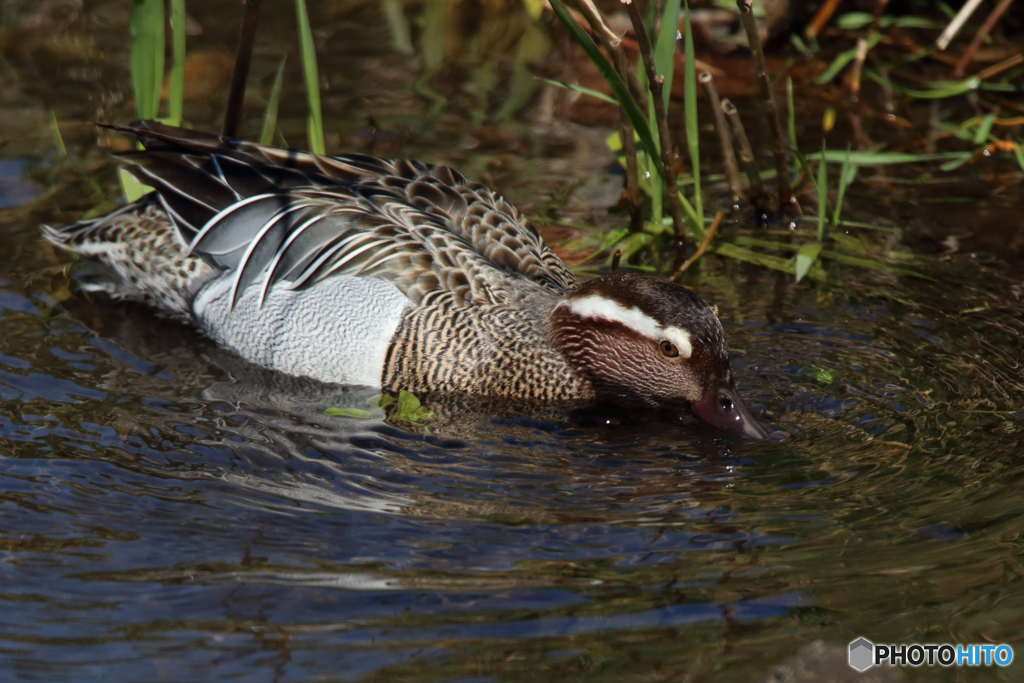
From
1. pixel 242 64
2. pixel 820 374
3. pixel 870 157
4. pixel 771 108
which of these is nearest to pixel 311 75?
pixel 242 64

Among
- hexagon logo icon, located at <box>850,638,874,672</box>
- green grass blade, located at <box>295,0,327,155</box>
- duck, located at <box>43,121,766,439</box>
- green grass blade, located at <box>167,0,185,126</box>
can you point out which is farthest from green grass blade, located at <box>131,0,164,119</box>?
hexagon logo icon, located at <box>850,638,874,672</box>

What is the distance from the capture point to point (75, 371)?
A: 6.04 metres

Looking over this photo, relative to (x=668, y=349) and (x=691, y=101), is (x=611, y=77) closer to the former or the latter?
(x=691, y=101)

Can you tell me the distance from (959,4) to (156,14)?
6656 millimetres

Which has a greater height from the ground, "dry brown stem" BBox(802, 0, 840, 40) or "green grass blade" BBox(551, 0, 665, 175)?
"dry brown stem" BBox(802, 0, 840, 40)

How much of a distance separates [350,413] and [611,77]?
2.23 metres

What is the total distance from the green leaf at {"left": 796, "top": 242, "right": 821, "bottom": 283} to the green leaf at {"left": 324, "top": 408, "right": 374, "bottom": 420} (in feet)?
8.67

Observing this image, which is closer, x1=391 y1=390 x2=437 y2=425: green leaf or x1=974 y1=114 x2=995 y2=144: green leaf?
x1=391 y1=390 x2=437 y2=425: green leaf

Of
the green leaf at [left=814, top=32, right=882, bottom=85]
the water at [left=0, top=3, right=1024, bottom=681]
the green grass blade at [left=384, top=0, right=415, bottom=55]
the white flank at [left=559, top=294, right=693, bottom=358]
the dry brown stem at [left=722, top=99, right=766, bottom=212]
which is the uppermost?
the green grass blade at [left=384, top=0, right=415, bottom=55]

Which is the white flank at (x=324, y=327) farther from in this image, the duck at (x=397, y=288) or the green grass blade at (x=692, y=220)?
the green grass blade at (x=692, y=220)

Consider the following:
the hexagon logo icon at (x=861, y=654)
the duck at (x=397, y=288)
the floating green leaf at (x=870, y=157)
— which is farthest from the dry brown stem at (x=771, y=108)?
the hexagon logo icon at (x=861, y=654)

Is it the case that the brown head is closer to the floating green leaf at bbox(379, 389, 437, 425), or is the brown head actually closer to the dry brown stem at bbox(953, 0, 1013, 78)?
the floating green leaf at bbox(379, 389, 437, 425)

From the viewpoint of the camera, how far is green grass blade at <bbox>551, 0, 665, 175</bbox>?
5617 mm

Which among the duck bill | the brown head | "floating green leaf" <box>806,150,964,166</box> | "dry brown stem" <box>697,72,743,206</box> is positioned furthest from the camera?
"floating green leaf" <box>806,150,964,166</box>
